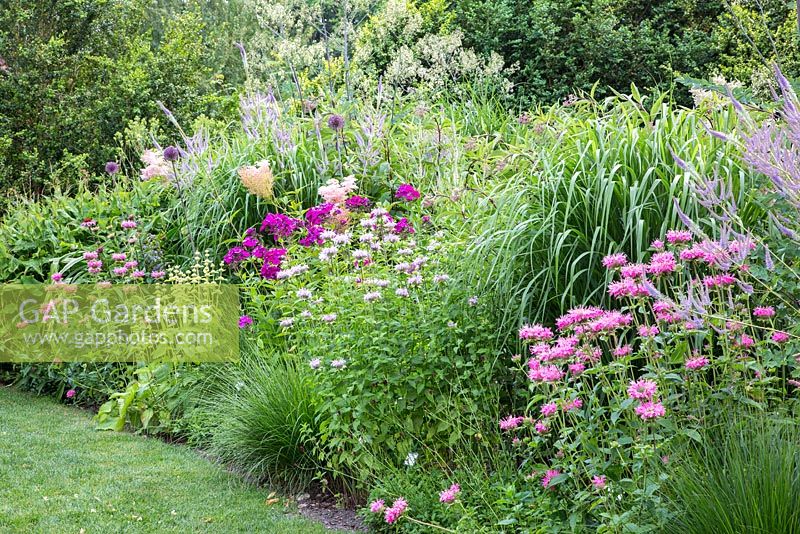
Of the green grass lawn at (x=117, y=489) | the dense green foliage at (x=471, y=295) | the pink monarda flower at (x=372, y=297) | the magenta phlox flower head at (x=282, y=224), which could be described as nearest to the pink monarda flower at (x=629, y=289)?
the dense green foliage at (x=471, y=295)

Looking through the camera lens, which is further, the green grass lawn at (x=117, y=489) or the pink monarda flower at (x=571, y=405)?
the green grass lawn at (x=117, y=489)

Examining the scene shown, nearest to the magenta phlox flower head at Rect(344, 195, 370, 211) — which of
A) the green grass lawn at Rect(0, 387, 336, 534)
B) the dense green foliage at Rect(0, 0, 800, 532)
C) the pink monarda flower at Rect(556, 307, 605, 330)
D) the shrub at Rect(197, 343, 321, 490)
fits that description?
the dense green foliage at Rect(0, 0, 800, 532)

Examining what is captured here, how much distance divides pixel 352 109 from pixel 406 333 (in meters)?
4.22

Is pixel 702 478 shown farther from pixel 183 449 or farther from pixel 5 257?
pixel 5 257

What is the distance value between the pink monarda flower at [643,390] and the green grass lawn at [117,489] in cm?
185

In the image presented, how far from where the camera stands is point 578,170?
4312 millimetres

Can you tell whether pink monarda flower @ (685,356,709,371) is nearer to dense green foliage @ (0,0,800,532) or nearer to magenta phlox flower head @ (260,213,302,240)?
dense green foliage @ (0,0,800,532)

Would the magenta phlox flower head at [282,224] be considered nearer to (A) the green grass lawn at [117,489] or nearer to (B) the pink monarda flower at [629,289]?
(A) the green grass lawn at [117,489]

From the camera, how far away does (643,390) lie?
8.09 feet

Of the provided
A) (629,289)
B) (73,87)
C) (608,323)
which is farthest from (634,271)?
(73,87)

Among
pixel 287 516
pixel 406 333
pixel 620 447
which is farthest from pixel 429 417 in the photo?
pixel 620 447

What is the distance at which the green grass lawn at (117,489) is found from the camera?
12.7 feet
